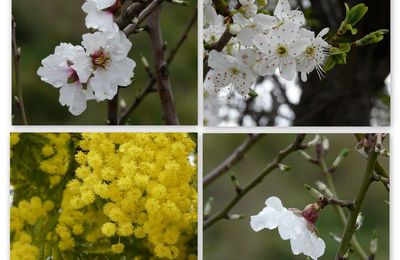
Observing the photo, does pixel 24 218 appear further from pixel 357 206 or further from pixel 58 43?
pixel 357 206

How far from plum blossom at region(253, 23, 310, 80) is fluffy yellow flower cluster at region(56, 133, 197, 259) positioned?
0.90ft

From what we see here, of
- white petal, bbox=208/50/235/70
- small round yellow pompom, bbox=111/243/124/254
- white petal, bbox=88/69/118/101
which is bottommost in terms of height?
small round yellow pompom, bbox=111/243/124/254

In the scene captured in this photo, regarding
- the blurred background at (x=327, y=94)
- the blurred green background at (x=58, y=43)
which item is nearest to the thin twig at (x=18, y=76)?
the blurred green background at (x=58, y=43)

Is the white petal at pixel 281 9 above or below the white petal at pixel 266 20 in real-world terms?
above

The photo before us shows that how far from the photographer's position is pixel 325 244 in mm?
1649

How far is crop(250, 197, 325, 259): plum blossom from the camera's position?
1522 millimetres

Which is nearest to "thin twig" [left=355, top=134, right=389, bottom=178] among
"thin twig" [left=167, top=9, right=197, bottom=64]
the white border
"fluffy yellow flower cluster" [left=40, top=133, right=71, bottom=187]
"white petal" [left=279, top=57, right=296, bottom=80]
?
the white border

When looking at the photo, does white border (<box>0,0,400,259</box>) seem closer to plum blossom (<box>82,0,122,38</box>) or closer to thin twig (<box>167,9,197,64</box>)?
thin twig (<box>167,9,197,64</box>)

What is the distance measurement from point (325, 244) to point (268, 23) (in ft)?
1.69

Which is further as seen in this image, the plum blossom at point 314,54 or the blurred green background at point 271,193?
the blurred green background at point 271,193

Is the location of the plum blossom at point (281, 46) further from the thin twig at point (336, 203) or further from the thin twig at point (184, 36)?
the thin twig at point (336, 203)

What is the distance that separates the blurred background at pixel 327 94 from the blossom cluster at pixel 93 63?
0.23 metres

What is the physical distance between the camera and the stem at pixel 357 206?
1.60m

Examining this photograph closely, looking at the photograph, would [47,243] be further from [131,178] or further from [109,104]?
[109,104]
